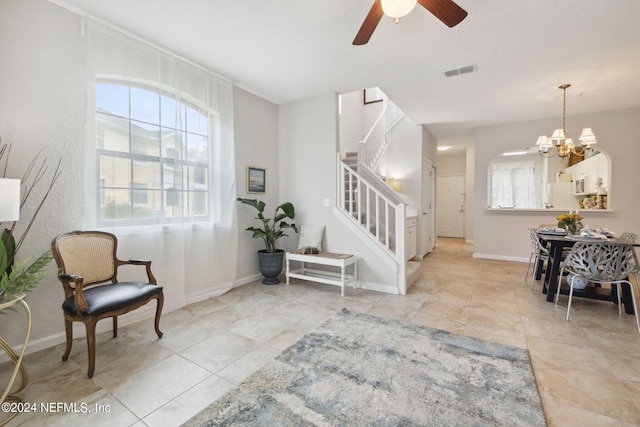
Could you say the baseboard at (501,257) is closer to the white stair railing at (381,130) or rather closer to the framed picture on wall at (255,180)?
the white stair railing at (381,130)

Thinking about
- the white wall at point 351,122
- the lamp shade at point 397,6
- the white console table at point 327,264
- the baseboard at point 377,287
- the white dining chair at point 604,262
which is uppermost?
the white wall at point 351,122

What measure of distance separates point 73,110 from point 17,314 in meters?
1.73

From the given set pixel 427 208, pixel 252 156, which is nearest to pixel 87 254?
pixel 252 156

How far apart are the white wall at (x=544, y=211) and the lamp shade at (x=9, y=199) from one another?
22.2 ft

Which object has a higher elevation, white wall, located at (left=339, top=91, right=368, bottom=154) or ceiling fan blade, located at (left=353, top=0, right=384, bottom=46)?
white wall, located at (left=339, top=91, right=368, bottom=154)

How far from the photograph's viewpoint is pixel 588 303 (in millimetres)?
3225

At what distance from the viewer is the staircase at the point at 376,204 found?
3586 mm

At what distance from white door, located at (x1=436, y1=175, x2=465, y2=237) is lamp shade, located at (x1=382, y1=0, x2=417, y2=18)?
26.5 feet

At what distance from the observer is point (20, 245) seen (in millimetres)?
2111

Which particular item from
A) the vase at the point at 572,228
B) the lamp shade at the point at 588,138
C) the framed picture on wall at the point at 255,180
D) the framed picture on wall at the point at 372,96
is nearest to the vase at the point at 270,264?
the framed picture on wall at the point at 255,180

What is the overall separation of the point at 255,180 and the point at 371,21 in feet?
8.97

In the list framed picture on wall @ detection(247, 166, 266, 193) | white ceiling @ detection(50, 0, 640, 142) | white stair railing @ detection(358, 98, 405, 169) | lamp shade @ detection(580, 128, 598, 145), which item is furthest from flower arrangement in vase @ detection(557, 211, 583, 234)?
framed picture on wall @ detection(247, 166, 266, 193)

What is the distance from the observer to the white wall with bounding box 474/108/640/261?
4699 millimetres

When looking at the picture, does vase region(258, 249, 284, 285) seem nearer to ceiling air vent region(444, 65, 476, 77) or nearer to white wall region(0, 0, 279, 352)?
white wall region(0, 0, 279, 352)
